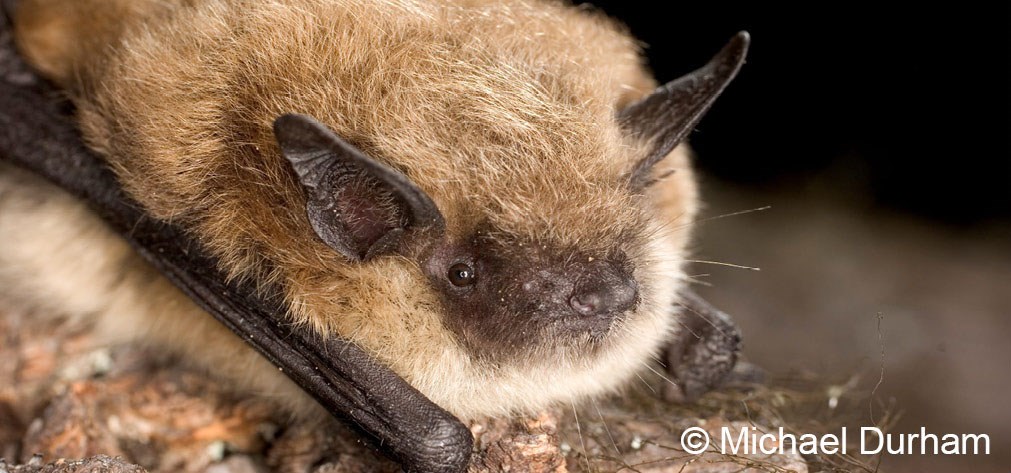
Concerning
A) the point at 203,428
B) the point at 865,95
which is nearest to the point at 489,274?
the point at 203,428

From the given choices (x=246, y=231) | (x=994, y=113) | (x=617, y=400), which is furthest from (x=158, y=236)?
(x=994, y=113)

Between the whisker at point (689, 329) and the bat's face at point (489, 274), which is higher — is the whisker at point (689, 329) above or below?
below

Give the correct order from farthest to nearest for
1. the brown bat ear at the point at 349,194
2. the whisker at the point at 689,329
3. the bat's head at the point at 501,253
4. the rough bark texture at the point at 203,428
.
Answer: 1. the whisker at the point at 689,329
2. the rough bark texture at the point at 203,428
3. the bat's head at the point at 501,253
4. the brown bat ear at the point at 349,194

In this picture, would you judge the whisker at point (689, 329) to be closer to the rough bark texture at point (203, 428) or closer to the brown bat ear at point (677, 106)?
the rough bark texture at point (203, 428)

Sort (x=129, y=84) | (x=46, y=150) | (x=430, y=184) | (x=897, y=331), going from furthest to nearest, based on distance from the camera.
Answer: (x=897, y=331), (x=46, y=150), (x=129, y=84), (x=430, y=184)

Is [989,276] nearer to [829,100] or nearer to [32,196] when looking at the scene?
[829,100]

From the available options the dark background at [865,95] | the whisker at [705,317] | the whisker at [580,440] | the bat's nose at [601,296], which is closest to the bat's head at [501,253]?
the bat's nose at [601,296]

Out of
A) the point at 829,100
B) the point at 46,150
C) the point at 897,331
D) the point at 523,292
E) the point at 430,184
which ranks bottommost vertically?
the point at 897,331

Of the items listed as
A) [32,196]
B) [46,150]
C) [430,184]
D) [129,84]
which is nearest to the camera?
[430,184]
